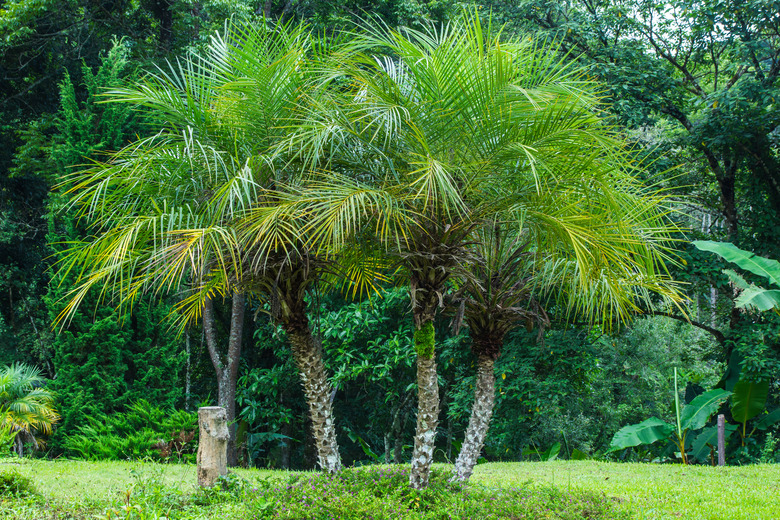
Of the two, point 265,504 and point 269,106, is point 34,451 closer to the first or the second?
point 265,504

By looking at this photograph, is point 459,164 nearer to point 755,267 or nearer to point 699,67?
point 755,267

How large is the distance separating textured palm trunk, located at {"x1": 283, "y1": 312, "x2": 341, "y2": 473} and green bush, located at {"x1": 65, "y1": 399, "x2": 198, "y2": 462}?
14.9ft

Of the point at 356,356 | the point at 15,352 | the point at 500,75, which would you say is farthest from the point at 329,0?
the point at 15,352

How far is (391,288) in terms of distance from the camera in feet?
40.0

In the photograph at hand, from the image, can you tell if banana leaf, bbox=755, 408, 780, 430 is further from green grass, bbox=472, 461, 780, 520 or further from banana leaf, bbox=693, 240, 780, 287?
banana leaf, bbox=693, 240, 780, 287

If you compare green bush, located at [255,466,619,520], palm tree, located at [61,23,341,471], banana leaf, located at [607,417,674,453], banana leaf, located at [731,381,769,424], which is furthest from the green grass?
palm tree, located at [61,23,341,471]

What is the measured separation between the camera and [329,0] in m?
13.0

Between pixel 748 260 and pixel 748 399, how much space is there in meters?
3.04

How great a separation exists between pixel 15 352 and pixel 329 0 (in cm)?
1183

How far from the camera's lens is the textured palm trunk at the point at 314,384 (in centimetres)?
595

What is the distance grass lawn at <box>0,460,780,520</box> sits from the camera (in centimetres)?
552

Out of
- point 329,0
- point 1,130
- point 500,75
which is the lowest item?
point 500,75

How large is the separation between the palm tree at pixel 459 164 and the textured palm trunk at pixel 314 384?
0.97 metres

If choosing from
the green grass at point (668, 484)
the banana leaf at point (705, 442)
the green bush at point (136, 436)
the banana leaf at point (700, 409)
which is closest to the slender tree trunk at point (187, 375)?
the green bush at point (136, 436)
